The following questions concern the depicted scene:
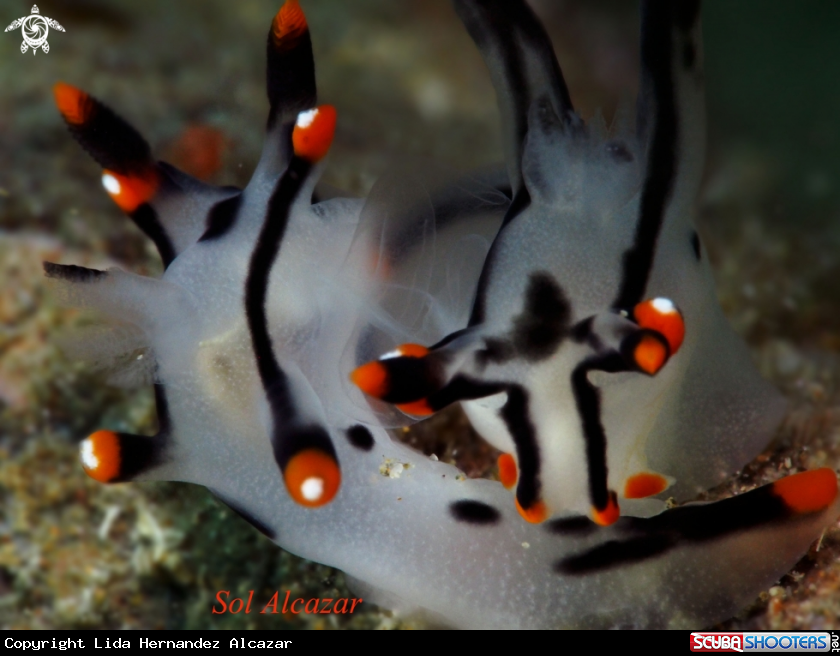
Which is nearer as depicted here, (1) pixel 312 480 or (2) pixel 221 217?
(1) pixel 312 480

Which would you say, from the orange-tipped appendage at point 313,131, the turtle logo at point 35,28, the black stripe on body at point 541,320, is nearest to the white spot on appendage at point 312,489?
the black stripe on body at point 541,320

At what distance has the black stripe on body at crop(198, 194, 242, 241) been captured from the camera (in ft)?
6.33

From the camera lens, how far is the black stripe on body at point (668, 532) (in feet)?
6.06

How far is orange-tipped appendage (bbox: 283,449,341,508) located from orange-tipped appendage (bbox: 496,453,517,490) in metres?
0.48

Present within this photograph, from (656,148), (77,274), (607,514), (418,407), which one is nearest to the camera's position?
(418,407)

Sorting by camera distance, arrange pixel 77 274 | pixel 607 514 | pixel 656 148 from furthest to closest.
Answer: pixel 656 148
pixel 77 274
pixel 607 514

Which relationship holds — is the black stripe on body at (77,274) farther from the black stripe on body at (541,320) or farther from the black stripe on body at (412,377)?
the black stripe on body at (541,320)

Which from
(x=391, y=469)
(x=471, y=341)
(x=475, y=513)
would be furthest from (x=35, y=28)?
(x=475, y=513)

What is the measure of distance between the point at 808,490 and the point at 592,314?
787mm

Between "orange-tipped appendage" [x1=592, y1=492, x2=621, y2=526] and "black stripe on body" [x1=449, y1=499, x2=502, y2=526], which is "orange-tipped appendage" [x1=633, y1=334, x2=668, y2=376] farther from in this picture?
"black stripe on body" [x1=449, y1=499, x2=502, y2=526]

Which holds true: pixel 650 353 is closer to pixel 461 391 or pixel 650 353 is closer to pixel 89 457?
pixel 461 391

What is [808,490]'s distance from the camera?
1.79m

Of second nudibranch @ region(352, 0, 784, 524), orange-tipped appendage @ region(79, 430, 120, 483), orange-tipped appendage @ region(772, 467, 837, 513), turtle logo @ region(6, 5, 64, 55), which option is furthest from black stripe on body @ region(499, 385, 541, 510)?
turtle logo @ region(6, 5, 64, 55)

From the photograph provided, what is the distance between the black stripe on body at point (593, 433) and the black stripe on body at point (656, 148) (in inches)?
12.0
